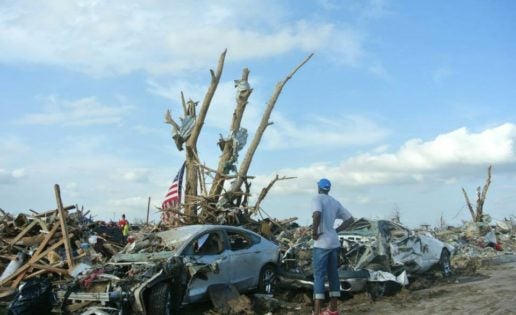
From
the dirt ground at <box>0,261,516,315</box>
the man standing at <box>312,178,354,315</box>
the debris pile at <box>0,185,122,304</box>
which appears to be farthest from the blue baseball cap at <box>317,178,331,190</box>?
the debris pile at <box>0,185,122,304</box>

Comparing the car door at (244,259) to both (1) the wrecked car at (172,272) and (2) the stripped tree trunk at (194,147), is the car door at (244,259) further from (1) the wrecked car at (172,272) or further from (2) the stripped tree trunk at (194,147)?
(2) the stripped tree trunk at (194,147)

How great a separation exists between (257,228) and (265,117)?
4939 mm

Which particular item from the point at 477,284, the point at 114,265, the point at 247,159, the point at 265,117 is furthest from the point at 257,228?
the point at 114,265

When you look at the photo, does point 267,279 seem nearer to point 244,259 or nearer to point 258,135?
point 244,259

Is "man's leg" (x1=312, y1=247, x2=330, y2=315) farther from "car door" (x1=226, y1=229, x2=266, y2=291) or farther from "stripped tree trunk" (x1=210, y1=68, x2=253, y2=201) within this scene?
"stripped tree trunk" (x1=210, y1=68, x2=253, y2=201)

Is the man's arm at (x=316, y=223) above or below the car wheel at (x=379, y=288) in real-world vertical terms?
above

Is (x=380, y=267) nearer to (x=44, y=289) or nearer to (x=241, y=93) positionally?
(x=44, y=289)

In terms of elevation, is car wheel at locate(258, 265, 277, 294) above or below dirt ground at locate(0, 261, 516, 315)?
above

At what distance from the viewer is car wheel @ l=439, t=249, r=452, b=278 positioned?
14.0 m

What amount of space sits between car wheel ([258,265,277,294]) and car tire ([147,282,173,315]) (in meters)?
2.86

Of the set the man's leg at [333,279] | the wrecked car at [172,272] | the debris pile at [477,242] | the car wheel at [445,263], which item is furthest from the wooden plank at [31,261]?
the debris pile at [477,242]

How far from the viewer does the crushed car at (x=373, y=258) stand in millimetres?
10500

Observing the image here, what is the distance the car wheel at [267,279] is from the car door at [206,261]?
1277 mm

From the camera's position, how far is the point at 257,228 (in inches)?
632
